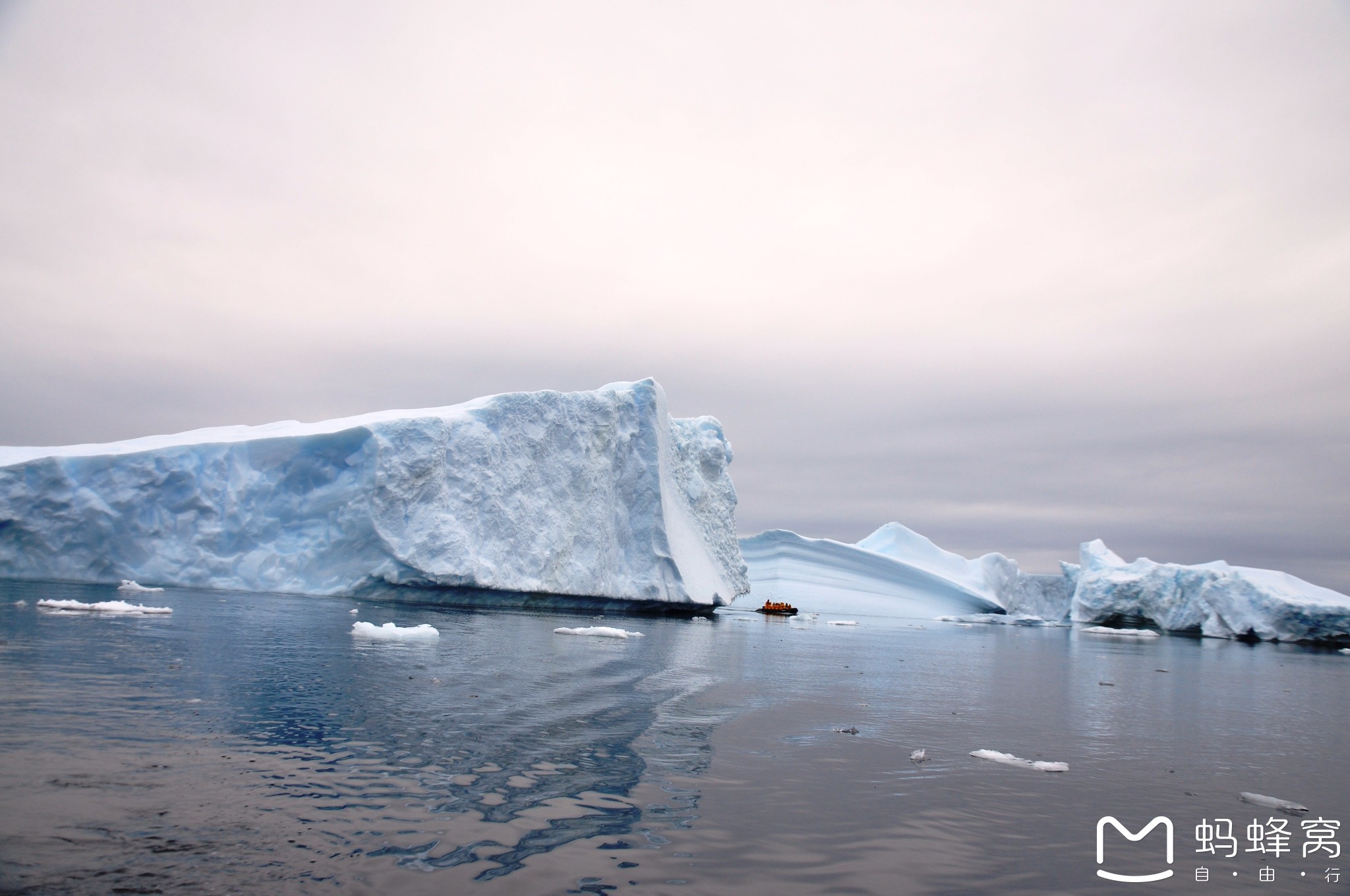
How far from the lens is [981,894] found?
3641mm

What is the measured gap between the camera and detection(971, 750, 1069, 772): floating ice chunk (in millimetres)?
6234

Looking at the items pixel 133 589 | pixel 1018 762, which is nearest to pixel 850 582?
pixel 133 589

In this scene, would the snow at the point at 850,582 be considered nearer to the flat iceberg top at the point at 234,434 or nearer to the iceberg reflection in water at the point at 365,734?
the flat iceberg top at the point at 234,434

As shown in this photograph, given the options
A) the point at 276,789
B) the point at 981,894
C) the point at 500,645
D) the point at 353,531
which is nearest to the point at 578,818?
the point at 276,789

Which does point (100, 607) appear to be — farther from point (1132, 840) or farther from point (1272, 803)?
point (1272, 803)

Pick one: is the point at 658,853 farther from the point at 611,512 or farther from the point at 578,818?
the point at 611,512

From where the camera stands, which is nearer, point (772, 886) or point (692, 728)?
point (772, 886)

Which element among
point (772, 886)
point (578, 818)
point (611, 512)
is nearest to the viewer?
point (772, 886)

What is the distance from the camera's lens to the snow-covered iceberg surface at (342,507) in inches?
855

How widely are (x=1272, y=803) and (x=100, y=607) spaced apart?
15.1 m

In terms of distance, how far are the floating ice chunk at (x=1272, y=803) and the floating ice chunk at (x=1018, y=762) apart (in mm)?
1118

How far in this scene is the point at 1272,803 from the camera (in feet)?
18.5

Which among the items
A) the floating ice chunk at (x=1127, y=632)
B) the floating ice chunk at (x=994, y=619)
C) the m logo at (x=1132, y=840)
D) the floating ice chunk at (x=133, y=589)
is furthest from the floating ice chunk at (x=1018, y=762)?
the floating ice chunk at (x=994, y=619)

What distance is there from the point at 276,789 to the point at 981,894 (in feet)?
11.2
